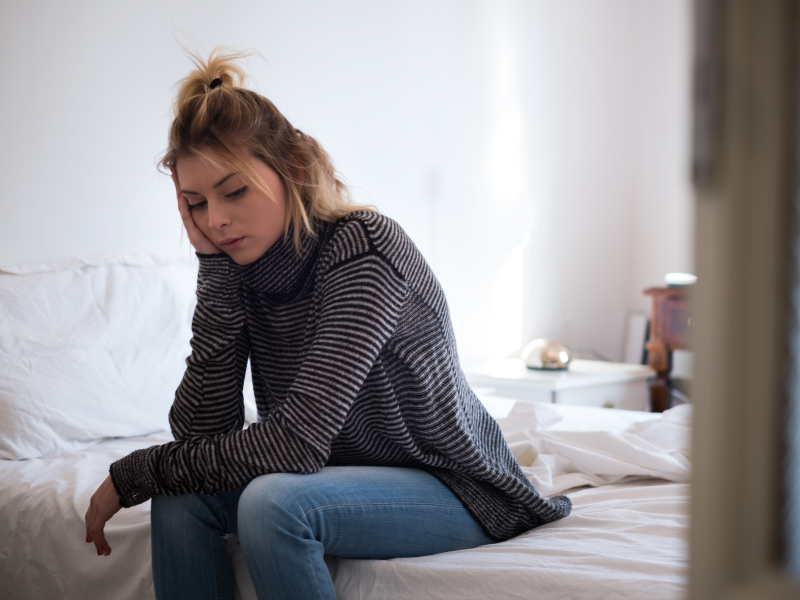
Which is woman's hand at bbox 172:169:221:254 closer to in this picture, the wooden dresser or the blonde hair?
the blonde hair

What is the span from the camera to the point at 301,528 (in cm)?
78

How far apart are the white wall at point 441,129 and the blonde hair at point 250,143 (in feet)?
1.88

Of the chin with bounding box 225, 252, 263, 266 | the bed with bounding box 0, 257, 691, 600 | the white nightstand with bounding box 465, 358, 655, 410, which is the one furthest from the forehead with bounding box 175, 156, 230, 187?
the white nightstand with bounding box 465, 358, 655, 410

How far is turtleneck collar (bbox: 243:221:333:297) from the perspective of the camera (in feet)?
3.26

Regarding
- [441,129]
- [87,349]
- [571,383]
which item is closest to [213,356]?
[87,349]

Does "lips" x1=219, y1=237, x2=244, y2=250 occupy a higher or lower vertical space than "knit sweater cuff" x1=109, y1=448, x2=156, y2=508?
higher

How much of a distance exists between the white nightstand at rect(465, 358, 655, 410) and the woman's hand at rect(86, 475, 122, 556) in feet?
5.33

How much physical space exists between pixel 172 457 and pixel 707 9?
820 millimetres

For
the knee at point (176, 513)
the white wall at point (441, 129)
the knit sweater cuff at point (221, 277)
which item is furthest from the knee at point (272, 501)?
the white wall at point (441, 129)

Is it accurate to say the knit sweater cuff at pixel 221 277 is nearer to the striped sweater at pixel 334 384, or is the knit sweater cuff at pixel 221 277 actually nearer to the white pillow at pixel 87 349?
the striped sweater at pixel 334 384

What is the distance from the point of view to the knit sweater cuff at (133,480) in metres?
0.89

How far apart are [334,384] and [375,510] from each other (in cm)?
17

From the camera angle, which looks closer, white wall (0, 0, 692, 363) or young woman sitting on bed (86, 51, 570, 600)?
young woman sitting on bed (86, 51, 570, 600)

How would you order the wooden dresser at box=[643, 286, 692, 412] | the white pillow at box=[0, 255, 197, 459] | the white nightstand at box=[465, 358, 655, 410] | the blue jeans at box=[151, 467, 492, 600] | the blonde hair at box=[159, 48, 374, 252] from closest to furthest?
the blue jeans at box=[151, 467, 492, 600], the blonde hair at box=[159, 48, 374, 252], the white pillow at box=[0, 255, 197, 459], the white nightstand at box=[465, 358, 655, 410], the wooden dresser at box=[643, 286, 692, 412]
